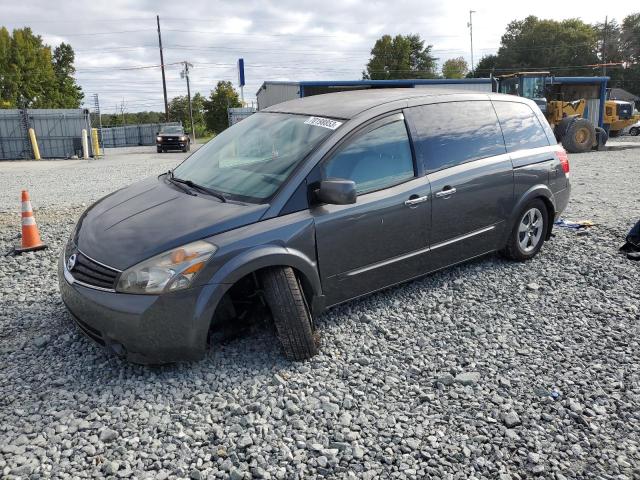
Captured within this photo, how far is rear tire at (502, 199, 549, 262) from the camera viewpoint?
5.12m

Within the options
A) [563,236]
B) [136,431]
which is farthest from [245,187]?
[563,236]

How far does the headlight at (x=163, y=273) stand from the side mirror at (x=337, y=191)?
36.0 inches

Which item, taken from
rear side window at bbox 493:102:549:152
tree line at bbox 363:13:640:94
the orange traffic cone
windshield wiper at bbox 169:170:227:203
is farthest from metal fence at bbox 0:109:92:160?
tree line at bbox 363:13:640:94

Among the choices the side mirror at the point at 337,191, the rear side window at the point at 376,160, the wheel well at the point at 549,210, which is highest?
the rear side window at the point at 376,160

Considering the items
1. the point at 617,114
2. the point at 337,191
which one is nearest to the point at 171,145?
the point at 617,114

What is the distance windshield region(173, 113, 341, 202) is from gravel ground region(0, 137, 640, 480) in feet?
3.54

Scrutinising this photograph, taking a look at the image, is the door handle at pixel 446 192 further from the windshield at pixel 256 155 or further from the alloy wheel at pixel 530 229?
the alloy wheel at pixel 530 229

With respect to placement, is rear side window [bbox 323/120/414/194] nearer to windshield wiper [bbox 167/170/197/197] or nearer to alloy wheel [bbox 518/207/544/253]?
windshield wiper [bbox 167/170/197/197]

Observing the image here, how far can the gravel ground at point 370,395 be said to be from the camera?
2.60 m

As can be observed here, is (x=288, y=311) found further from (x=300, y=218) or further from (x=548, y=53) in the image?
(x=548, y=53)

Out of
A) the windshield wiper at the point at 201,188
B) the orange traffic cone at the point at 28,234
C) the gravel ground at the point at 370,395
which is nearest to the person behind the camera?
the gravel ground at the point at 370,395

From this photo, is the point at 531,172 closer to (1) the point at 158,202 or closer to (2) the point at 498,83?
(1) the point at 158,202

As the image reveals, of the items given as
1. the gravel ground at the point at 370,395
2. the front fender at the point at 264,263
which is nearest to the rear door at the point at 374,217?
the front fender at the point at 264,263

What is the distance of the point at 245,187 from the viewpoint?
3.73 metres
